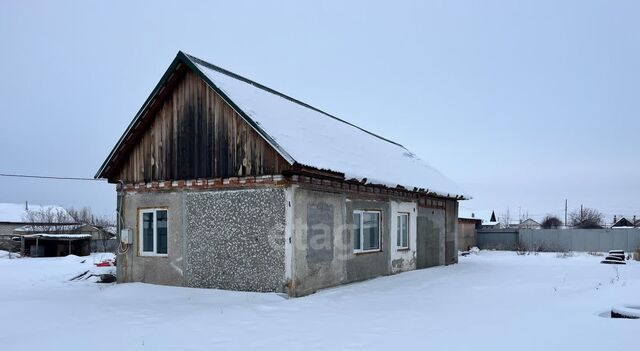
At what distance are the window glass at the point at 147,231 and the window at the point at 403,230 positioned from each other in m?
7.69

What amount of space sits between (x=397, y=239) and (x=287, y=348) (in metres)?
10.2

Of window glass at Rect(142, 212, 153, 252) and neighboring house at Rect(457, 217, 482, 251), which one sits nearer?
window glass at Rect(142, 212, 153, 252)

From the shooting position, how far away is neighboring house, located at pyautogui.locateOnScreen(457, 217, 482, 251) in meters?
33.3

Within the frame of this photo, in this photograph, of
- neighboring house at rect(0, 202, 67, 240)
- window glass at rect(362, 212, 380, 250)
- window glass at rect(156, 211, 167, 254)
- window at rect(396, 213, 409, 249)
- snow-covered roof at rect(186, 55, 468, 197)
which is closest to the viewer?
snow-covered roof at rect(186, 55, 468, 197)

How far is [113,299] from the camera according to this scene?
38.5 feet

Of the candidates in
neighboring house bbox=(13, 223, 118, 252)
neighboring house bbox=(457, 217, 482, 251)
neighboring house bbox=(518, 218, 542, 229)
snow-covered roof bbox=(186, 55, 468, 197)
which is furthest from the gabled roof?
neighboring house bbox=(518, 218, 542, 229)

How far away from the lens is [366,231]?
1482 cm

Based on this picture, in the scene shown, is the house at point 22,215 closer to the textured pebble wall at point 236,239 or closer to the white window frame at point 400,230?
the white window frame at point 400,230

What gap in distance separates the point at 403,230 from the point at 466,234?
60.5 ft

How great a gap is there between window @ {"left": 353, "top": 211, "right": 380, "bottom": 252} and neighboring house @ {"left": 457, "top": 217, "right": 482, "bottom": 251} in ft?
62.6

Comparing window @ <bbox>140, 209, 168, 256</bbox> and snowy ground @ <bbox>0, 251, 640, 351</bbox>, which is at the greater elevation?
window @ <bbox>140, 209, 168, 256</bbox>

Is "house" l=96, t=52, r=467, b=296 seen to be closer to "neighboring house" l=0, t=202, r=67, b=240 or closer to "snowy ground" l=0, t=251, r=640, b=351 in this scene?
"snowy ground" l=0, t=251, r=640, b=351

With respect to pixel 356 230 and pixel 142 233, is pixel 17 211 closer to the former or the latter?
pixel 142 233

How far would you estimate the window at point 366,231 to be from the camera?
47.0 feet
